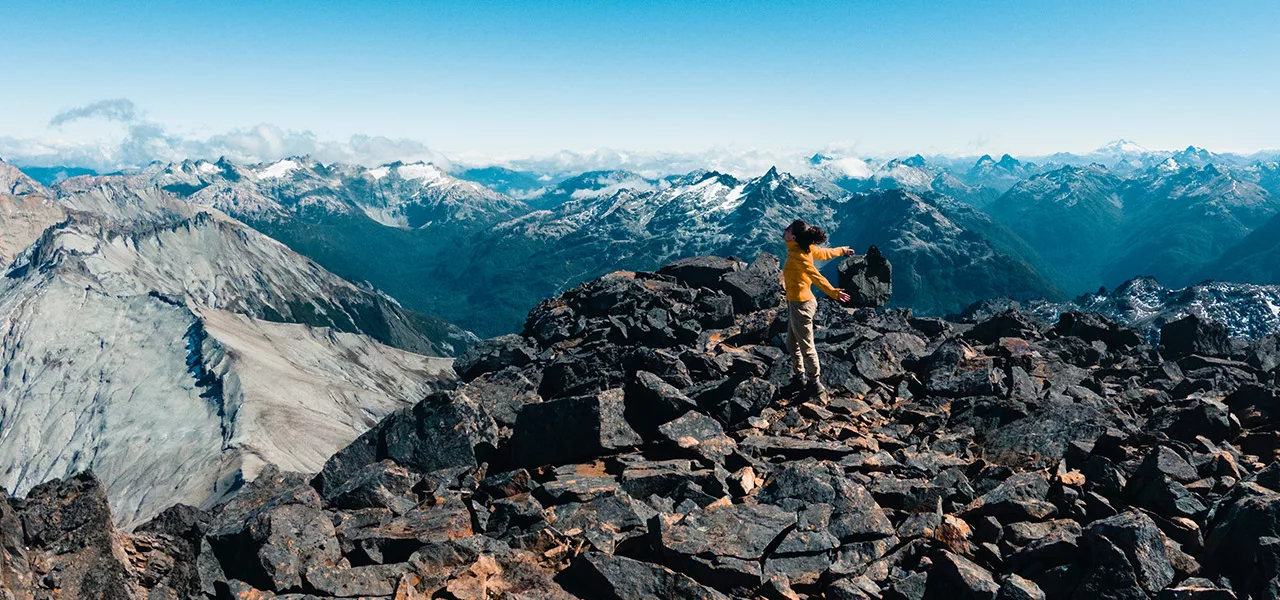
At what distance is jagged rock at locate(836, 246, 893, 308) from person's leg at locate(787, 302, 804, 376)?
15042 millimetres

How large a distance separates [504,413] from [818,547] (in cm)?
Result: 1546

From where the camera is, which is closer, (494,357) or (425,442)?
(425,442)

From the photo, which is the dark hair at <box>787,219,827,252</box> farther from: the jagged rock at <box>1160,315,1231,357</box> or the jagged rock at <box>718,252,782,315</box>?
the jagged rock at <box>1160,315,1231,357</box>

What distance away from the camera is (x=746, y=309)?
1757 inches

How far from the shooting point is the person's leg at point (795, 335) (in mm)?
25719

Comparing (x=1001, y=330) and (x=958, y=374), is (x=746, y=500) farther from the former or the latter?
(x=1001, y=330)

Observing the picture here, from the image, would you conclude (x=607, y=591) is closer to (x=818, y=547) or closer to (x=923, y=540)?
(x=818, y=547)

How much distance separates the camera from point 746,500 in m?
18.8

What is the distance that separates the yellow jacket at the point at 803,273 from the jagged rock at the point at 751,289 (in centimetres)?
1889

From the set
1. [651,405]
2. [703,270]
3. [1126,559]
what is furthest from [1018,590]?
[703,270]

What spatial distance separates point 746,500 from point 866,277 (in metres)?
25.2

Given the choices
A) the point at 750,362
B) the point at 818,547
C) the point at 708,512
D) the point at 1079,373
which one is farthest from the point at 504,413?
the point at 1079,373

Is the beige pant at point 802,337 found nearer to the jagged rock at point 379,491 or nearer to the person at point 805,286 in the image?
the person at point 805,286

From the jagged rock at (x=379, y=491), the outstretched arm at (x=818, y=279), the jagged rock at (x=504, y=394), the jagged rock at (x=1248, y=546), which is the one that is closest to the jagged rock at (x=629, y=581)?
the jagged rock at (x=379, y=491)
